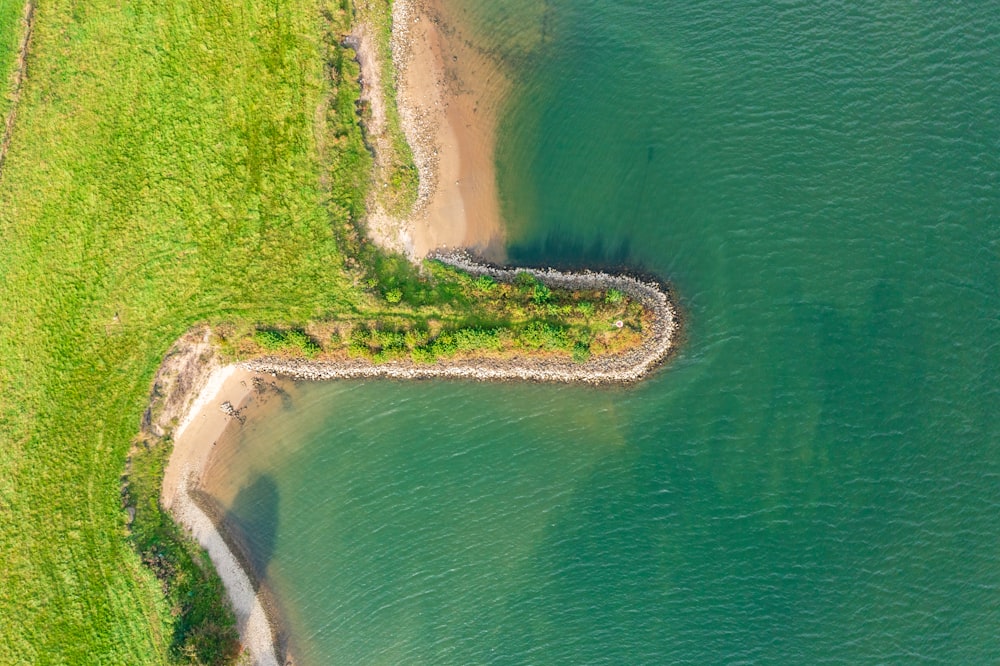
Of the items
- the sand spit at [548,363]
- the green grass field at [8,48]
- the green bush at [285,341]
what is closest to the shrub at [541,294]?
the sand spit at [548,363]

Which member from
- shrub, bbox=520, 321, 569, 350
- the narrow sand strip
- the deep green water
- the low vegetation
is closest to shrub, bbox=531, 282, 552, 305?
the low vegetation

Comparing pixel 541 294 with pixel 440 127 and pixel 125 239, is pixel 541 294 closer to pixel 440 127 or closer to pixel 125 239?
pixel 440 127

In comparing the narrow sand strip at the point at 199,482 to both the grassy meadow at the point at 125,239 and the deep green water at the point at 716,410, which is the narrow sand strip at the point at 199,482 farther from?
the grassy meadow at the point at 125,239

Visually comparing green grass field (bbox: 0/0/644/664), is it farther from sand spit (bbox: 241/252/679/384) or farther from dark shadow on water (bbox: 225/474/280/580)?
dark shadow on water (bbox: 225/474/280/580)

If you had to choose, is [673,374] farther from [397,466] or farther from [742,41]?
[742,41]

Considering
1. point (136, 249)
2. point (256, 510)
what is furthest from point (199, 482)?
point (136, 249)

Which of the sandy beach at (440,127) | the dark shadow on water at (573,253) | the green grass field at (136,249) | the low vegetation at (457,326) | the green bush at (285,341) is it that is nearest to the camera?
the low vegetation at (457,326)
